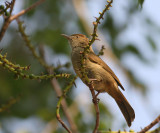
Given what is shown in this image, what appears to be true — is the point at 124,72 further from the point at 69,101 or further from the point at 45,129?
the point at 45,129

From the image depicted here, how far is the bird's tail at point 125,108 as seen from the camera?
4.53 meters

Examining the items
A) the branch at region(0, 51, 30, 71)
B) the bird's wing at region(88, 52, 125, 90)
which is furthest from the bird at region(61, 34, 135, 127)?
the branch at region(0, 51, 30, 71)

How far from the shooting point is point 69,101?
258 inches

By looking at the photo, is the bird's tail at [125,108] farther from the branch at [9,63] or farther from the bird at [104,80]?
the branch at [9,63]

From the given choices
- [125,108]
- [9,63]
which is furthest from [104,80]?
[9,63]

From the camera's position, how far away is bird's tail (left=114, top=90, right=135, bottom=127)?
4533 millimetres

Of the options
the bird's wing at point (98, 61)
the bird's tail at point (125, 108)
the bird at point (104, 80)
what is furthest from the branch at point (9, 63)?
the bird's tail at point (125, 108)

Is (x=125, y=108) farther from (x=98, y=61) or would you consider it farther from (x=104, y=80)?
(x=98, y=61)

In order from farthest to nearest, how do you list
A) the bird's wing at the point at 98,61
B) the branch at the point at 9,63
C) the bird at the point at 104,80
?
the bird's wing at the point at 98,61
the bird at the point at 104,80
the branch at the point at 9,63

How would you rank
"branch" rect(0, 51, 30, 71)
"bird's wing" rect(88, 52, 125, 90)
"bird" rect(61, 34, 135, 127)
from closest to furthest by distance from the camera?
1. "branch" rect(0, 51, 30, 71)
2. "bird" rect(61, 34, 135, 127)
3. "bird's wing" rect(88, 52, 125, 90)

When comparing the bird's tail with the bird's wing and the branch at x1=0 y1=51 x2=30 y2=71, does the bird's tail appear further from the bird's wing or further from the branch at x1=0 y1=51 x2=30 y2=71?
the branch at x1=0 y1=51 x2=30 y2=71

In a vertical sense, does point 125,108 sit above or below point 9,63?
below

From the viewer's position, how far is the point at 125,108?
15.7 ft

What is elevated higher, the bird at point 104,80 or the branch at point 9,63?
the branch at point 9,63
